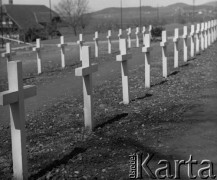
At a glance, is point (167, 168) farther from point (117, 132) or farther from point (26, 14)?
point (26, 14)

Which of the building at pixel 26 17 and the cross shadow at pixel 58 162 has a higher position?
the building at pixel 26 17

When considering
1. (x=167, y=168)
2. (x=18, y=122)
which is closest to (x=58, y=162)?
(x=18, y=122)

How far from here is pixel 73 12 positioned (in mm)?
55750

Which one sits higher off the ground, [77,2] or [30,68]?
[77,2]

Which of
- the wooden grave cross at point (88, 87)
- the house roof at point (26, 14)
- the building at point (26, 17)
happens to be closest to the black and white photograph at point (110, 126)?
the wooden grave cross at point (88, 87)

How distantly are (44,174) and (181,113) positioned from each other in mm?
3198

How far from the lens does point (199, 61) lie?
53.1 feet

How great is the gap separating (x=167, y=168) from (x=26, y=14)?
74.7 metres

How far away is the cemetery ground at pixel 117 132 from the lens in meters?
5.25

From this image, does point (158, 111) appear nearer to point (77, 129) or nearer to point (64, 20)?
point (77, 129)

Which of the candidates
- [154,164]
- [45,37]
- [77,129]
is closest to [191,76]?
[77,129]

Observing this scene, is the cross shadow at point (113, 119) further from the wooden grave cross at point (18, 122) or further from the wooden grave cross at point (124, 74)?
the wooden grave cross at point (18, 122)

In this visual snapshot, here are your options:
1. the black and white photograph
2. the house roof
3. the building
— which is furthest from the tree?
the black and white photograph

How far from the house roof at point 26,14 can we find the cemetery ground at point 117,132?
61.2 metres
